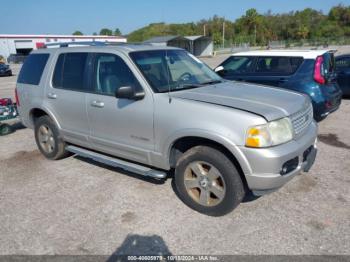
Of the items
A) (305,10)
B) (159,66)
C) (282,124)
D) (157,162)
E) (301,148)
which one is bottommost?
(157,162)

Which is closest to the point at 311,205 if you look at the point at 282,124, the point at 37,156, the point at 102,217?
the point at 282,124

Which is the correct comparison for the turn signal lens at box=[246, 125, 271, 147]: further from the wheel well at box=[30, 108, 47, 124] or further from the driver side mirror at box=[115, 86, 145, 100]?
the wheel well at box=[30, 108, 47, 124]

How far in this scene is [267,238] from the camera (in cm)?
327

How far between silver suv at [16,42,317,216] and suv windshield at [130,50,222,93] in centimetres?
2

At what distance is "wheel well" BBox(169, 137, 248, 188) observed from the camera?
11.6 feet

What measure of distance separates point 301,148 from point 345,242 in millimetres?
997

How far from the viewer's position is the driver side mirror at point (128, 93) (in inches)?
151

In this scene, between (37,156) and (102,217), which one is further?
(37,156)

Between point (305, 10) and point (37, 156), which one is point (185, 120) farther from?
point (305, 10)

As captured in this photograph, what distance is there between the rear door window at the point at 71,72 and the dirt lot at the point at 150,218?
136 cm

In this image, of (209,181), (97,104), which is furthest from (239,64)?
(209,181)

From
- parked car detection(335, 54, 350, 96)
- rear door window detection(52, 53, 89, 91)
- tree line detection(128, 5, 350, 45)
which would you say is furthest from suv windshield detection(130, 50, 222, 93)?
tree line detection(128, 5, 350, 45)

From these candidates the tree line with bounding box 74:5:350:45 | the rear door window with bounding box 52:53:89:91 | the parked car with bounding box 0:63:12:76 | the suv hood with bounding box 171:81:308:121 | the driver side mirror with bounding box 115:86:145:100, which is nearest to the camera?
the suv hood with bounding box 171:81:308:121

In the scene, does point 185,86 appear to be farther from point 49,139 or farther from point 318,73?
point 318,73
